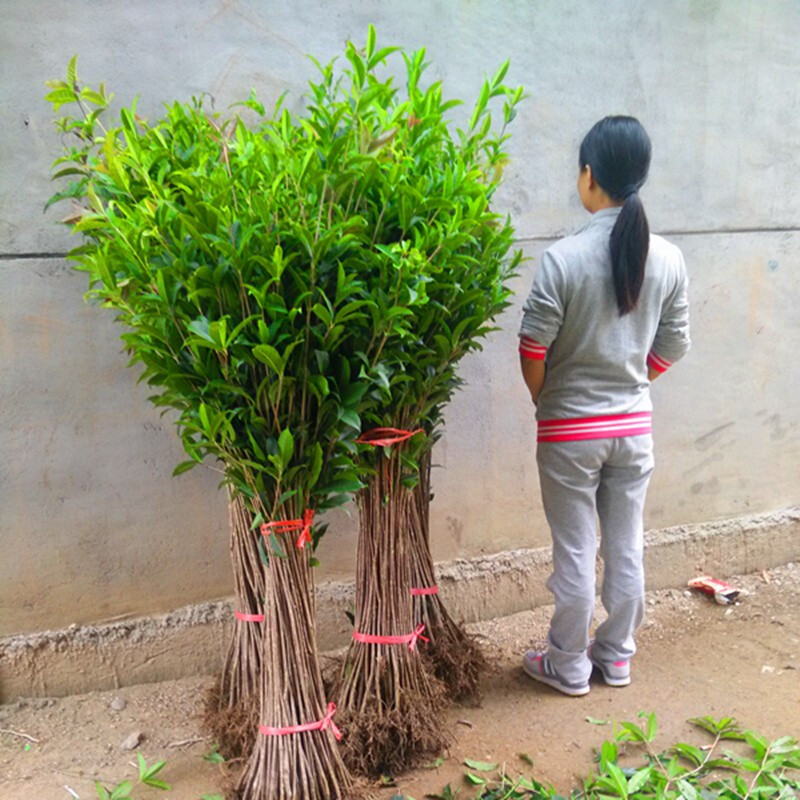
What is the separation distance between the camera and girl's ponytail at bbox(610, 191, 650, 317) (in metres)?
2.44

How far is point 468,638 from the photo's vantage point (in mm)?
2811

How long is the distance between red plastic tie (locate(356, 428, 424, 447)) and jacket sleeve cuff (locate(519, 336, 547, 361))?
1.82 feet

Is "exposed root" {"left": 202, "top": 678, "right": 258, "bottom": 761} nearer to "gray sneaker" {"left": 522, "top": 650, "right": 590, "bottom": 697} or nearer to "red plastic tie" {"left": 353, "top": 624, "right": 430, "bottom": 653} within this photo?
"red plastic tie" {"left": 353, "top": 624, "right": 430, "bottom": 653}

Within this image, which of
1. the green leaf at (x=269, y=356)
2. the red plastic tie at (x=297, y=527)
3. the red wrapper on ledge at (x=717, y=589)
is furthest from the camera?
the red wrapper on ledge at (x=717, y=589)

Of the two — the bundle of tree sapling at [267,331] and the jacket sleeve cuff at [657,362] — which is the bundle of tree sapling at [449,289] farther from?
the jacket sleeve cuff at [657,362]

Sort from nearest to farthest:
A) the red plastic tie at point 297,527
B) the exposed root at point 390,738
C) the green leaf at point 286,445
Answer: the green leaf at point 286,445
the red plastic tie at point 297,527
the exposed root at point 390,738

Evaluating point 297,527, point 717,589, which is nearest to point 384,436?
point 297,527

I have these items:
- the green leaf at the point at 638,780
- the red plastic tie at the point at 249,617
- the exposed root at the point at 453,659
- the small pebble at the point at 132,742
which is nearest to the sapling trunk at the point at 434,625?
the exposed root at the point at 453,659

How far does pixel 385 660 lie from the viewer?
2.38 metres

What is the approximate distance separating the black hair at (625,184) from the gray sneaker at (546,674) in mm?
1357

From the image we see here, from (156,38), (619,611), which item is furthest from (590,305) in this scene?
(156,38)

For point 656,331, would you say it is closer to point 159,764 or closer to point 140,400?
point 140,400

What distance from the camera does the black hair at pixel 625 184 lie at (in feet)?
8.00

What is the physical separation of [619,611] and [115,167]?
2.22 meters
